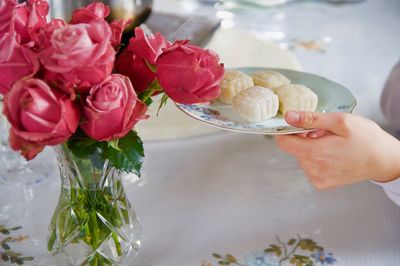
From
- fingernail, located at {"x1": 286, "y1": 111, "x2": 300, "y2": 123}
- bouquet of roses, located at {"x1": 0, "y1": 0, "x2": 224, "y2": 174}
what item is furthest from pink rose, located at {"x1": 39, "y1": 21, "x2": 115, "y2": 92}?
fingernail, located at {"x1": 286, "y1": 111, "x2": 300, "y2": 123}

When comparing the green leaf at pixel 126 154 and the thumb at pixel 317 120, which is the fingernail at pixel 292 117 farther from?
the green leaf at pixel 126 154

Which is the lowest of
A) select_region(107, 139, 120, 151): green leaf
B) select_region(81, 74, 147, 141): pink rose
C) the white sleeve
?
the white sleeve

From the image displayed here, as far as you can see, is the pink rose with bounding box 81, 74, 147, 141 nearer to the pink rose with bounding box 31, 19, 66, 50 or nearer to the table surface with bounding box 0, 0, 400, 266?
the pink rose with bounding box 31, 19, 66, 50

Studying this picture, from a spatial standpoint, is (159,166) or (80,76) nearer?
(80,76)

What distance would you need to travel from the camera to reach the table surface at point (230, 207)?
78 centimetres

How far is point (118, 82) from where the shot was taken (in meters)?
0.55

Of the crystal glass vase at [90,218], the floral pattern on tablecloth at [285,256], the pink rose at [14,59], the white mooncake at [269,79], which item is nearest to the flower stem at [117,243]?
the crystal glass vase at [90,218]

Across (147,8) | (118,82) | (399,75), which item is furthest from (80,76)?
(147,8)

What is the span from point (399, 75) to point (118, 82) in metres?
0.63

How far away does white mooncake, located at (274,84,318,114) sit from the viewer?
32.8 inches

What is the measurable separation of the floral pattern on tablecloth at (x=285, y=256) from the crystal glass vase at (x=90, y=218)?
122 millimetres

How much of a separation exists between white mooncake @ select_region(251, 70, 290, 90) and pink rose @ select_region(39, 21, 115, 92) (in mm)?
385

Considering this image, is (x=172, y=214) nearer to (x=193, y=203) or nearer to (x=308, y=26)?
(x=193, y=203)

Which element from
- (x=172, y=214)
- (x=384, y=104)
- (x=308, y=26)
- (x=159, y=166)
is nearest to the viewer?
(x=172, y=214)
